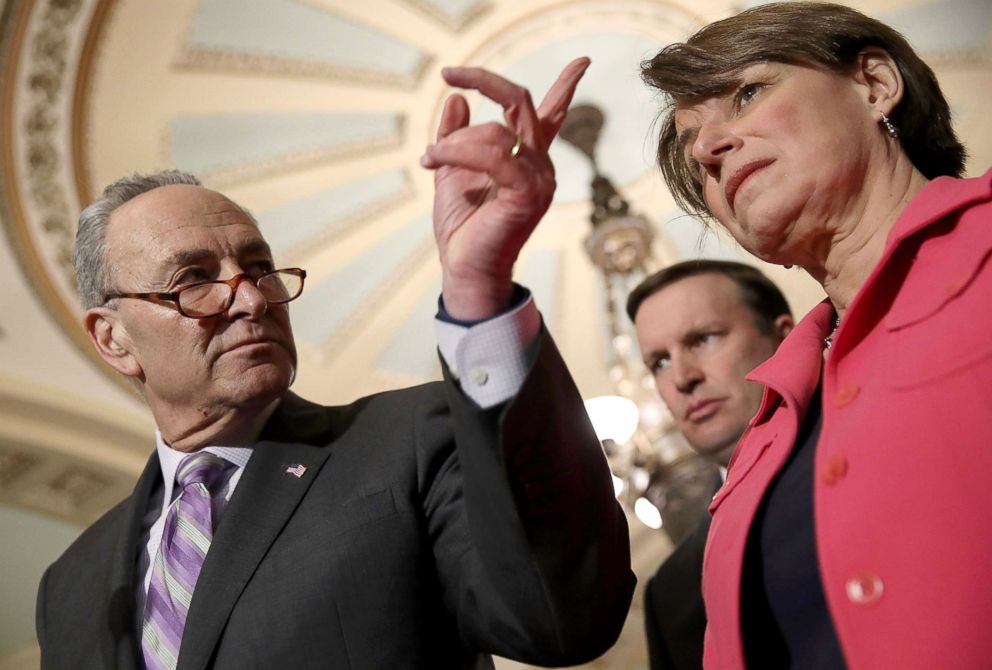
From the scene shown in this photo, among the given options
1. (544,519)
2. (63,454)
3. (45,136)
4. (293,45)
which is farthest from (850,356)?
(63,454)

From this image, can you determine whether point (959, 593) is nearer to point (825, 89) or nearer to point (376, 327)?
point (825, 89)

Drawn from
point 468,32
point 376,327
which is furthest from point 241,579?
point 376,327

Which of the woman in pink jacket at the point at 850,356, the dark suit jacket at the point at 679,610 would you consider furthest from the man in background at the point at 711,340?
the woman in pink jacket at the point at 850,356

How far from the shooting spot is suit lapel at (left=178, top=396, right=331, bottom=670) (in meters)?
1.33

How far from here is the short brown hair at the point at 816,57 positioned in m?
1.36

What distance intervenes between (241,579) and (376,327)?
17.6 ft

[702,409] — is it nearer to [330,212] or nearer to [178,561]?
[178,561]

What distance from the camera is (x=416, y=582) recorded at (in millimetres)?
1370

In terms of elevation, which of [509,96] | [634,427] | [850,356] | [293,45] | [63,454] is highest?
[293,45]

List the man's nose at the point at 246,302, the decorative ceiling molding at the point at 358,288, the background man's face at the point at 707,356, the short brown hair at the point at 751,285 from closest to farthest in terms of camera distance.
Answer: the man's nose at the point at 246,302 < the background man's face at the point at 707,356 < the short brown hair at the point at 751,285 < the decorative ceiling molding at the point at 358,288

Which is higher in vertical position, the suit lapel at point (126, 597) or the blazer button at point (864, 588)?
the blazer button at point (864, 588)

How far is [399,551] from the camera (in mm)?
1377

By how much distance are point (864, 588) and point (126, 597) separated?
1.04 m

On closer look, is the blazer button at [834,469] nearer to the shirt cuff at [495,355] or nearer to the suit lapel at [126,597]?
the shirt cuff at [495,355]
